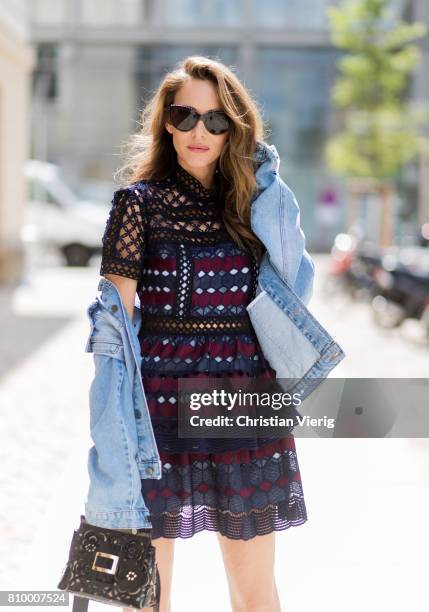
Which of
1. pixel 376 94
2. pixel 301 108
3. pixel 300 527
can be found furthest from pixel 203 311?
pixel 301 108

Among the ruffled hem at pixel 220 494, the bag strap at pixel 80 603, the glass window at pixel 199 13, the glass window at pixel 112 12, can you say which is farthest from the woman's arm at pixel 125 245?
the glass window at pixel 112 12

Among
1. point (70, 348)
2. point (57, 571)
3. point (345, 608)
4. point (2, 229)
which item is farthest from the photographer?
point (2, 229)

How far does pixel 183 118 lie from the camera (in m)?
2.62

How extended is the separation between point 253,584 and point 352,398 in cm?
54

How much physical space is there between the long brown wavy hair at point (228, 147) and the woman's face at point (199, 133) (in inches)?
0.7

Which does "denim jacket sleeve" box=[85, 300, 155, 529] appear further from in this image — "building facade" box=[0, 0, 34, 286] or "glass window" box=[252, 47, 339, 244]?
"glass window" box=[252, 47, 339, 244]

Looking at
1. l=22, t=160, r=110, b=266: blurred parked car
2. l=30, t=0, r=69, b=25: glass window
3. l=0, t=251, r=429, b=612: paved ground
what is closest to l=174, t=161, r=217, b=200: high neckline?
l=0, t=251, r=429, b=612: paved ground

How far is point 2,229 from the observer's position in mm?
17453

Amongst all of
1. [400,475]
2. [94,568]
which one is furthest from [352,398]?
[400,475]

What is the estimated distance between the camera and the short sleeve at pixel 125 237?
2502mm

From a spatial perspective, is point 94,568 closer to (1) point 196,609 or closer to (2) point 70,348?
(1) point 196,609

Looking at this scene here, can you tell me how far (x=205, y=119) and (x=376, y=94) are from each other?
2420cm

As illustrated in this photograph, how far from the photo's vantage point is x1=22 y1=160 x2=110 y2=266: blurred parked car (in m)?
22.7

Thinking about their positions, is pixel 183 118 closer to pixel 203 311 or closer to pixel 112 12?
pixel 203 311
